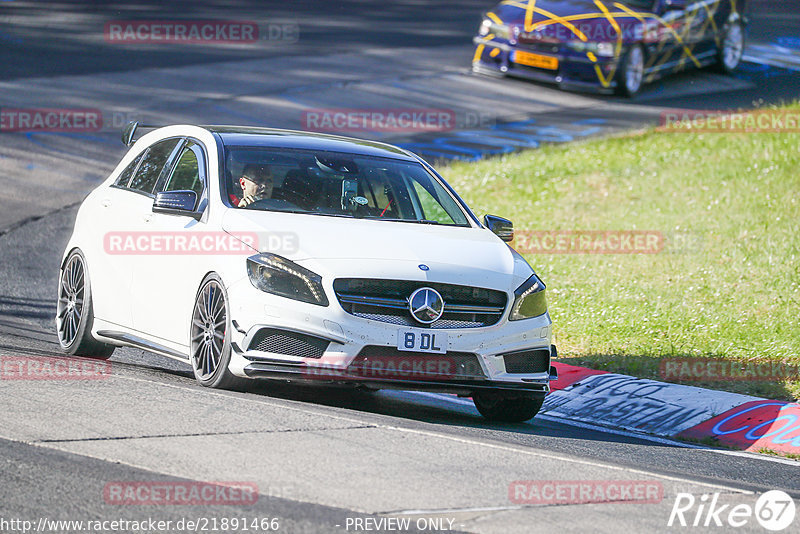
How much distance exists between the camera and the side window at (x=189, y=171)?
855 centimetres

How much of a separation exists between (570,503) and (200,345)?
9.71 ft

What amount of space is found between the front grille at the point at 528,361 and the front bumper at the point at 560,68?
565 inches

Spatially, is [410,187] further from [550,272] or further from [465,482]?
[550,272]

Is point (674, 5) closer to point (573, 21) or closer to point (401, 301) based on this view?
point (573, 21)

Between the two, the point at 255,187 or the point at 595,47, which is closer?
the point at 255,187

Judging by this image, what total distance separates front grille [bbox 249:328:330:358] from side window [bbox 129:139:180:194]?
83.5 inches

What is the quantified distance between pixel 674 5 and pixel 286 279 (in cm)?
1640

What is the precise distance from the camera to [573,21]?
2148 cm

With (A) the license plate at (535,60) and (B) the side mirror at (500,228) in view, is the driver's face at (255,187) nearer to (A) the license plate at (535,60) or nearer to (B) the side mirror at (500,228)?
(B) the side mirror at (500,228)

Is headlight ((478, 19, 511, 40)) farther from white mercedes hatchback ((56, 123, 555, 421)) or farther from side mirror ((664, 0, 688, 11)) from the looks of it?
white mercedes hatchback ((56, 123, 555, 421))

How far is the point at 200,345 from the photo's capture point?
7.82 metres

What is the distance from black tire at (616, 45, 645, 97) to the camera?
71.6ft

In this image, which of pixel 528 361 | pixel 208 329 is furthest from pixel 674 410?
pixel 208 329

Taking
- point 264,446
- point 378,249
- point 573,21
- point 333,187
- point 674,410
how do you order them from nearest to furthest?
point 264,446 → point 378,249 → point 333,187 → point 674,410 → point 573,21
